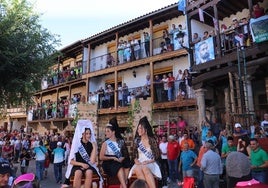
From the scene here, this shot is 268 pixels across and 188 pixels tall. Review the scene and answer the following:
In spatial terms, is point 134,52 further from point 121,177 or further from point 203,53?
point 121,177

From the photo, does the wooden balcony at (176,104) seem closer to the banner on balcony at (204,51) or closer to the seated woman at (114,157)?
the banner on balcony at (204,51)

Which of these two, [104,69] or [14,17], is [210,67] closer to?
[14,17]

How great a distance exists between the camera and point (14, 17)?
1166 centimetres

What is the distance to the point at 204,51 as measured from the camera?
46.8 ft

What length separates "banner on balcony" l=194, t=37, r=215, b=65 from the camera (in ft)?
45.3

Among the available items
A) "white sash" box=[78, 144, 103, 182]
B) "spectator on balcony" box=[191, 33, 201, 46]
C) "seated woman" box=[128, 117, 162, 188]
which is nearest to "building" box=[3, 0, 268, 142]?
"spectator on balcony" box=[191, 33, 201, 46]

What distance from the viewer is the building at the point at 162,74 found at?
13156mm

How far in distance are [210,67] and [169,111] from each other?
4.99m

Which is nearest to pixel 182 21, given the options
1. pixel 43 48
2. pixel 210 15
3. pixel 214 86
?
pixel 210 15

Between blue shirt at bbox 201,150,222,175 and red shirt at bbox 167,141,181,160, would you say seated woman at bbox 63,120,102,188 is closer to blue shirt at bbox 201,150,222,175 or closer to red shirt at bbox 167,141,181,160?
blue shirt at bbox 201,150,222,175

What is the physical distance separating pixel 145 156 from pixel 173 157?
18.4ft

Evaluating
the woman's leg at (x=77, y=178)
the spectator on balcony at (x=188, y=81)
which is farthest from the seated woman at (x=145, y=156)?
the spectator on balcony at (x=188, y=81)

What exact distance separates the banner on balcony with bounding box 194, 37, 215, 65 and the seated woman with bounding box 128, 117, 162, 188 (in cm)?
805

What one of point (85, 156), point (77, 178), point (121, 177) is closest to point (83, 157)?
point (85, 156)
